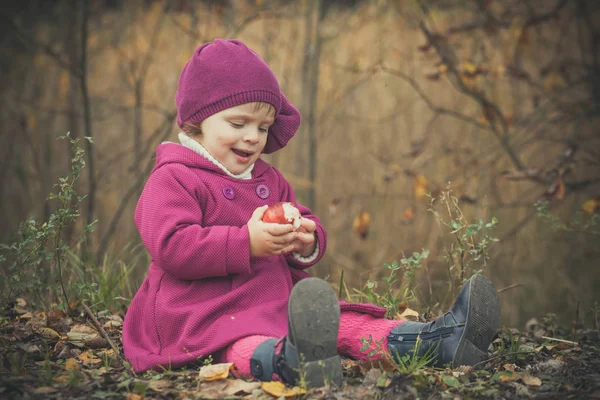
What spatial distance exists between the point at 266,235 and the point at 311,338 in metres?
0.41

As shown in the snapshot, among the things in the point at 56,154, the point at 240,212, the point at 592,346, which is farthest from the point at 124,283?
the point at 56,154

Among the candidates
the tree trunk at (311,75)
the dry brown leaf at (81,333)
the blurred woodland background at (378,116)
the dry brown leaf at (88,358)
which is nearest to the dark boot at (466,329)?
the dry brown leaf at (88,358)

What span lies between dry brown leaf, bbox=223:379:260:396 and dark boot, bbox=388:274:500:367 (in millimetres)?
541

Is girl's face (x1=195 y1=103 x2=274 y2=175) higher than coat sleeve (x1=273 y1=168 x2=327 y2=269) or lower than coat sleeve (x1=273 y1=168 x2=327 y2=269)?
higher

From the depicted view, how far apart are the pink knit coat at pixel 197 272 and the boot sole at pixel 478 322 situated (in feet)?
2.00

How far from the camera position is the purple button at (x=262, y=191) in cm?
261

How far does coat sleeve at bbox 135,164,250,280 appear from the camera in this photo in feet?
7.54

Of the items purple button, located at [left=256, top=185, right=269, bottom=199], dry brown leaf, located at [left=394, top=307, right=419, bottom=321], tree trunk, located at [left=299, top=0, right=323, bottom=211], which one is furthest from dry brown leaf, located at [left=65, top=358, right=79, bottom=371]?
tree trunk, located at [left=299, top=0, right=323, bottom=211]

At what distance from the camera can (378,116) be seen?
7.05 m

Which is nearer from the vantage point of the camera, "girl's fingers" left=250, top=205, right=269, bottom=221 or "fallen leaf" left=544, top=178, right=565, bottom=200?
"girl's fingers" left=250, top=205, right=269, bottom=221

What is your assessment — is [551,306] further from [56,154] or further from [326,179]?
[56,154]

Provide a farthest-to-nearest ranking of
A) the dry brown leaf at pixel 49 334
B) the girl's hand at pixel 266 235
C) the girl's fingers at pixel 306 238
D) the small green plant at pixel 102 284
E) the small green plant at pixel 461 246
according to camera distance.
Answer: the small green plant at pixel 102 284 → the small green plant at pixel 461 246 → the dry brown leaf at pixel 49 334 → the girl's fingers at pixel 306 238 → the girl's hand at pixel 266 235

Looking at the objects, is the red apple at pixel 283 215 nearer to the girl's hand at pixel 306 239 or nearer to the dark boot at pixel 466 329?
the girl's hand at pixel 306 239

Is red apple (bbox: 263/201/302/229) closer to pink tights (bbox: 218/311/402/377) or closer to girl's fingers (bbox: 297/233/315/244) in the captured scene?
girl's fingers (bbox: 297/233/315/244)
